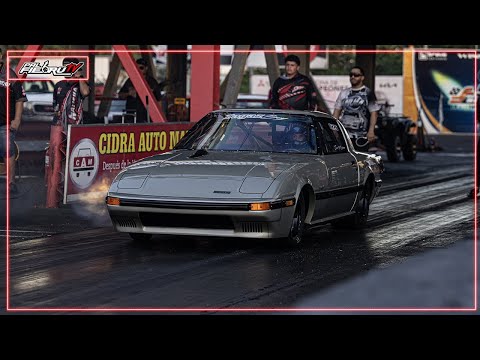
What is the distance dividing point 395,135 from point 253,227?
17210 mm

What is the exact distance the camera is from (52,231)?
37.7 ft

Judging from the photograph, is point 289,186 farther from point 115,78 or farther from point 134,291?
point 115,78

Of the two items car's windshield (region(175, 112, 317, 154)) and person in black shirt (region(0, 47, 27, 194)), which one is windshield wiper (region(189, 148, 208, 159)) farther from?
person in black shirt (region(0, 47, 27, 194))

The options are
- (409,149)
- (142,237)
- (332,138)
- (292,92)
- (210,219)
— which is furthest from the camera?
(409,149)

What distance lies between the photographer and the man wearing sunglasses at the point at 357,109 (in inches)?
563

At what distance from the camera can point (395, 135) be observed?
26438mm

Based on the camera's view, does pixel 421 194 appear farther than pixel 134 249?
Yes

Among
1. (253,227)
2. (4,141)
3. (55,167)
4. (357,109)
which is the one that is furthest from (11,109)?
(253,227)

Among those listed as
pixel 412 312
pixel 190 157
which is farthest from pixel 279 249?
pixel 412 312

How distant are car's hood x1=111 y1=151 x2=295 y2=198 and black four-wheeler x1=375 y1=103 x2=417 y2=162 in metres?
16.0

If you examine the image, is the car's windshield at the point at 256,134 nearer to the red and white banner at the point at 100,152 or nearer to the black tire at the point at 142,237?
the black tire at the point at 142,237

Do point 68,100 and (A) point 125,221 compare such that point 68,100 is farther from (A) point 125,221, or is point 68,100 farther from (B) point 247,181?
(B) point 247,181
